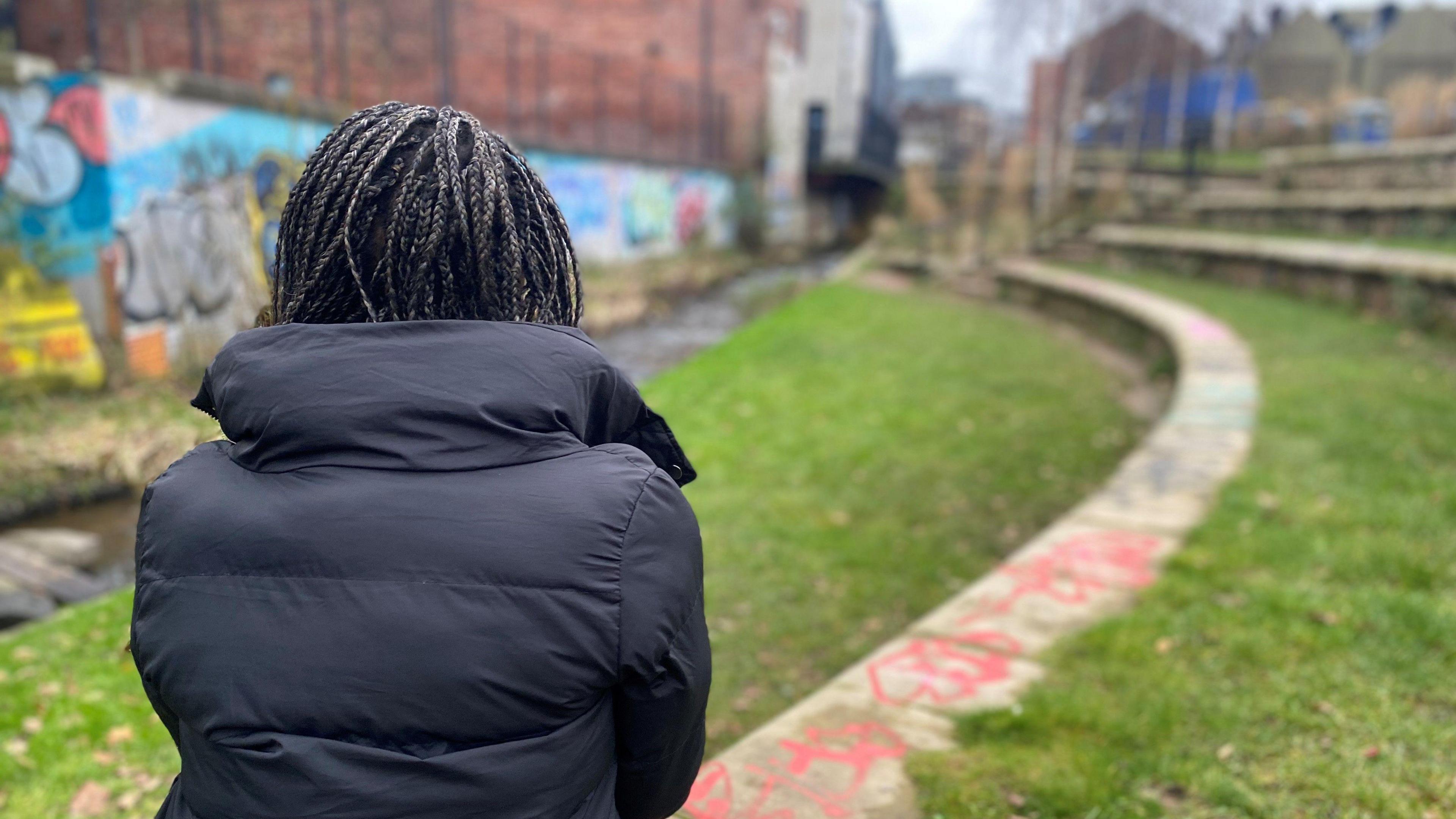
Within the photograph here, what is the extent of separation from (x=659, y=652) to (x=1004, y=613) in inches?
98.5

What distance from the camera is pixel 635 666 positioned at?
1285 mm

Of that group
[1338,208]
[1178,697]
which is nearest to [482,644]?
[1178,697]

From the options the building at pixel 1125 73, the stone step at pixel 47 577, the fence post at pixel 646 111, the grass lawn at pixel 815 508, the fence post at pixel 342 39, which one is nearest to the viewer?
the grass lawn at pixel 815 508

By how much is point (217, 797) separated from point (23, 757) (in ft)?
8.35

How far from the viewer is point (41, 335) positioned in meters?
7.39

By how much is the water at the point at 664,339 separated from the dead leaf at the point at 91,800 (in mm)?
793

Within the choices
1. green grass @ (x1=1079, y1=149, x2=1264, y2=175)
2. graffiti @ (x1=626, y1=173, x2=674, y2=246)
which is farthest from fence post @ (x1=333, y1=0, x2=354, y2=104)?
green grass @ (x1=1079, y1=149, x2=1264, y2=175)

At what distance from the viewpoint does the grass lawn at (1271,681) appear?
2.46m

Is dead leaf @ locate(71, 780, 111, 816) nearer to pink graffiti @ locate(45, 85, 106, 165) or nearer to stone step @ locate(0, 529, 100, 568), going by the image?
stone step @ locate(0, 529, 100, 568)

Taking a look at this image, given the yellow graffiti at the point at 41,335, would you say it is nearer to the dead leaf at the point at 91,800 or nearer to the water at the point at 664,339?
the water at the point at 664,339

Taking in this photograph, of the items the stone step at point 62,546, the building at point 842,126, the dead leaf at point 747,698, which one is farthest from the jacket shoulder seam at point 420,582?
the building at point 842,126

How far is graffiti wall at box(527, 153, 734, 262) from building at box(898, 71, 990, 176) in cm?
526

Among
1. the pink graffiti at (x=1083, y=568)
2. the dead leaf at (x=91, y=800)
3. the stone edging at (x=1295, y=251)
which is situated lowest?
the dead leaf at (x=91, y=800)

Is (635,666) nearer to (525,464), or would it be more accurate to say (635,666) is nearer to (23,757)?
(525,464)
